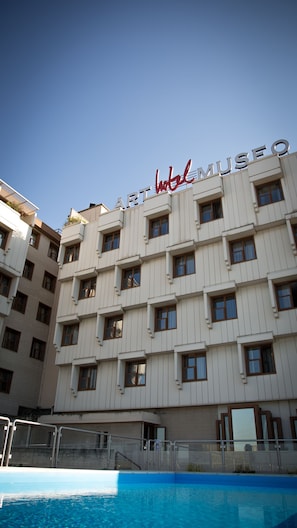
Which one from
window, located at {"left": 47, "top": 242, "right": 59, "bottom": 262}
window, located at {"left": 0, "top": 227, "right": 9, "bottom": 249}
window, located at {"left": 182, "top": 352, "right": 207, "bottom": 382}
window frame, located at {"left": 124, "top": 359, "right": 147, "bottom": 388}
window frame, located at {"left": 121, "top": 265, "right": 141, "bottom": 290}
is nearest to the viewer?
window, located at {"left": 182, "top": 352, "right": 207, "bottom": 382}

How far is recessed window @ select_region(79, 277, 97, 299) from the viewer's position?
2956 centimetres

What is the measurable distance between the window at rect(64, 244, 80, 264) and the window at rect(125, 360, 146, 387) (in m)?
10.3

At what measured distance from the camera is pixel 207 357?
22781 millimetres

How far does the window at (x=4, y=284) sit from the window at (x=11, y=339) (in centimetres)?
379

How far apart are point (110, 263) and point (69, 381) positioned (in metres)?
8.84

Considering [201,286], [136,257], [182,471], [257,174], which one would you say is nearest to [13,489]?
[182,471]

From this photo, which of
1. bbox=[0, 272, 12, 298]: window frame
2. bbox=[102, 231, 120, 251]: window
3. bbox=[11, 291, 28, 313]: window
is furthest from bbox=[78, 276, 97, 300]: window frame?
bbox=[0, 272, 12, 298]: window frame

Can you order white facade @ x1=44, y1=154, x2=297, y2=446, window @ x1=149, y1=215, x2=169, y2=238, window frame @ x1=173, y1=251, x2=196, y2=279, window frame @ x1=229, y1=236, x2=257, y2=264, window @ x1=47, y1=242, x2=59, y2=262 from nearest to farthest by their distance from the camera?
white facade @ x1=44, y1=154, x2=297, y2=446 < window frame @ x1=229, y1=236, x2=257, y2=264 < window frame @ x1=173, y1=251, x2=196, y2=279 < window @ x1=149, y1=215, x2=169, y2=238 < window @ x1=47, y1=242, x2=59, y2=262

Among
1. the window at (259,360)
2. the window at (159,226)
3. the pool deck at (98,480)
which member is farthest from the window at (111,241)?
the pool deck at (98,480)

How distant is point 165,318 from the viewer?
25438 millimetres

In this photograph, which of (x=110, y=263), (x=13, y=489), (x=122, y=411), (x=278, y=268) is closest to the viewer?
(x=13, y=489)

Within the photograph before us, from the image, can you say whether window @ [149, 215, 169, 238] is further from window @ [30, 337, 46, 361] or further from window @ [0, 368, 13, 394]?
window @ [0, 368, 13, 394]

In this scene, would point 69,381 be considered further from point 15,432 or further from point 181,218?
point 15,432

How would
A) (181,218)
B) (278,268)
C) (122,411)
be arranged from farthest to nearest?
(181,218) → (122,411) → (278,268)
